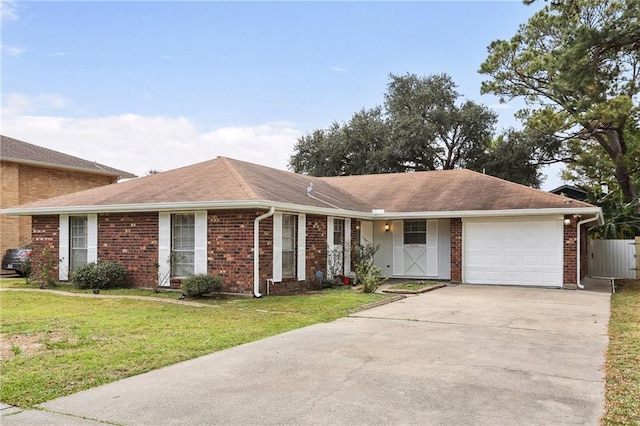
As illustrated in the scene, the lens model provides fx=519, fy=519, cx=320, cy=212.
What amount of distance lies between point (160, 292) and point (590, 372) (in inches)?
397

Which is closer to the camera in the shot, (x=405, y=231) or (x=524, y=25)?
(x=405, y=231)

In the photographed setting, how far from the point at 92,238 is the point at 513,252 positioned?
12195 mm

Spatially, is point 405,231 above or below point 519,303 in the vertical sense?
above

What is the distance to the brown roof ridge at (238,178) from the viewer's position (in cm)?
1217

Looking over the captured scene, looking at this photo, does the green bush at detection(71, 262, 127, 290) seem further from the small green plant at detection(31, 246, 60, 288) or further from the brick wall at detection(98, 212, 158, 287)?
the small green plant at detection(31, 246, 60, 288)

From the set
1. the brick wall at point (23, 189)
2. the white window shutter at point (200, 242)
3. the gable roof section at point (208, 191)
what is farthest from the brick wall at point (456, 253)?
the brick wall at point (23, 189)

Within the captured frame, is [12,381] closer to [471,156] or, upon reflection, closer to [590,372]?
[590,372]

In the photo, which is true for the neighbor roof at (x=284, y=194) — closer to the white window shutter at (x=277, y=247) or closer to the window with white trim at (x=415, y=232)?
the white window shutter at (x=277, y=247)

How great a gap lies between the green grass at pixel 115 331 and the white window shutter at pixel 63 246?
6.29ft

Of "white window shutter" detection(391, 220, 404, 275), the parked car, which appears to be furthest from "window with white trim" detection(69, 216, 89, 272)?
"white window shutter" detection(391, 220, 404, 275)

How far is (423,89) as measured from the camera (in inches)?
1331

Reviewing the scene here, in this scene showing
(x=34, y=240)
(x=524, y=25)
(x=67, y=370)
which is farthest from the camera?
(x=524, y=25)

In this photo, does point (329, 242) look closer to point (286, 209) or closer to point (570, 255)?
point (286, 209)

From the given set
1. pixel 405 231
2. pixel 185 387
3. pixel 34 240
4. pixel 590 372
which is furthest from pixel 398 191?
pixel 185 387
